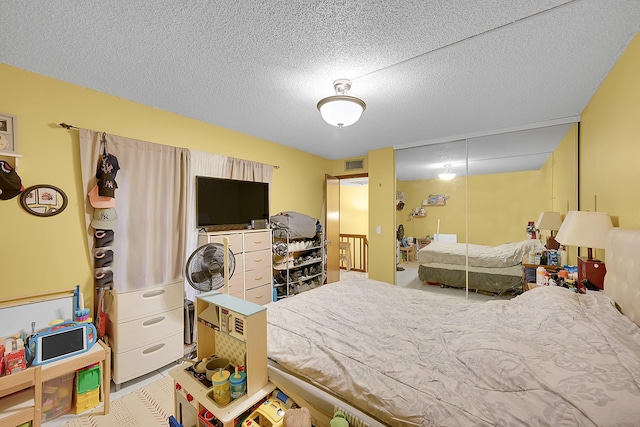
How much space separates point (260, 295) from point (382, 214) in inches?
91.6

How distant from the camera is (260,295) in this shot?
339 centimetres

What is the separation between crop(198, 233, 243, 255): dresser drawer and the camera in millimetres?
2877

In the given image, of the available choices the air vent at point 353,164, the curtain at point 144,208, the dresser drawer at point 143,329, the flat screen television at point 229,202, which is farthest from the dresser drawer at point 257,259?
the air vent at point 353,164

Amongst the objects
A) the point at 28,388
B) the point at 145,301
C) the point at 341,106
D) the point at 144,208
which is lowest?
the point at 28,388

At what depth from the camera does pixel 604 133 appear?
2.13 m

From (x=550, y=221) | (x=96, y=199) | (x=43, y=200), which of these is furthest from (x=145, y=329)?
(x=550, y=221)

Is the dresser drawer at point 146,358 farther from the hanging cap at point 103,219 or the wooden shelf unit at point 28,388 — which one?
the hanging cap at point 103,219

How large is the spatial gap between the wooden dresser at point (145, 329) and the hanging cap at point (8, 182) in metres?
1.02

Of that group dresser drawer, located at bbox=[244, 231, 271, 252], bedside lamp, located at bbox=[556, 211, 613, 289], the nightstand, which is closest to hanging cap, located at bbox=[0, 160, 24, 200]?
dresser drawer, located at bbox=[244, 231, 271, 252]

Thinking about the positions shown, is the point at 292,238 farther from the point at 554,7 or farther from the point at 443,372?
the point at 554,7

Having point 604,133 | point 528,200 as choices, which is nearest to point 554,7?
point 604,133

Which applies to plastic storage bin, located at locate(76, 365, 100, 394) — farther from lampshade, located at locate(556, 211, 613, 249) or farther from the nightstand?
the nightstand

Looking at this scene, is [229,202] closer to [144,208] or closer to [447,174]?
[144,208]

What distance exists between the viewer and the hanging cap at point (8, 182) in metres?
1.80
